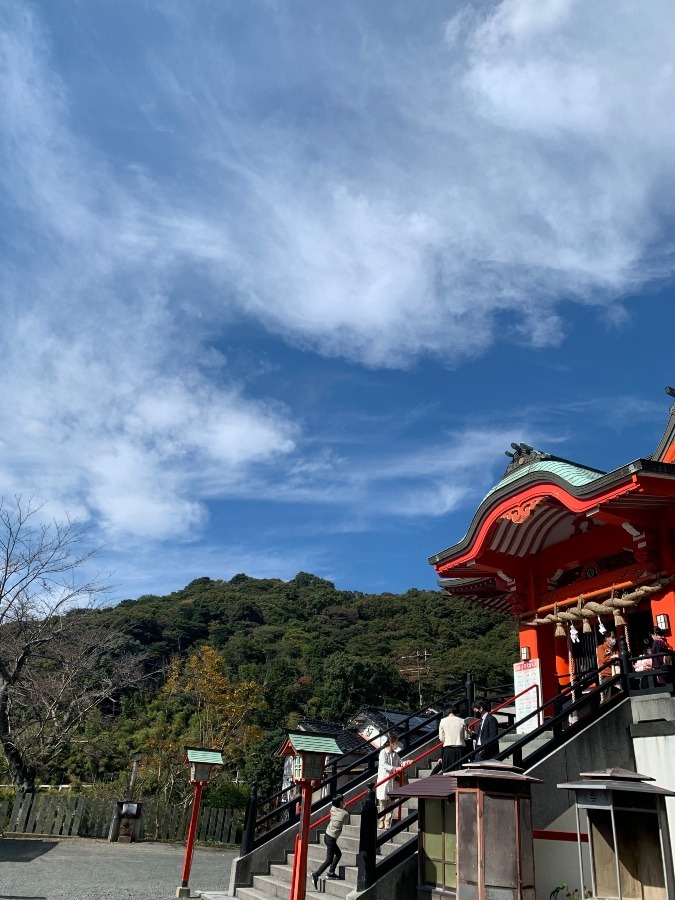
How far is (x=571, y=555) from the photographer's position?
12742mm

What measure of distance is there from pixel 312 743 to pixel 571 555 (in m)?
6.60

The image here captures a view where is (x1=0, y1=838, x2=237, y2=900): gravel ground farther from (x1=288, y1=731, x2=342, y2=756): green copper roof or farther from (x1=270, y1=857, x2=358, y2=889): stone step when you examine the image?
(x1=288, y1=731, x2=342, y2=756): green copper roof

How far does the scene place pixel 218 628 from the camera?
2454 inches

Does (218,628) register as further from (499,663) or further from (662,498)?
(662,498)

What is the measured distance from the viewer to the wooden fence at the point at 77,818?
1617 centimetres

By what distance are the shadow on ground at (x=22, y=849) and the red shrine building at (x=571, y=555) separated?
9.87 m

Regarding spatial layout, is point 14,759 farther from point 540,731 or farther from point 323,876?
point 540,731

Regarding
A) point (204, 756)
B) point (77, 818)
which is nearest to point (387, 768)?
point (204, 756)

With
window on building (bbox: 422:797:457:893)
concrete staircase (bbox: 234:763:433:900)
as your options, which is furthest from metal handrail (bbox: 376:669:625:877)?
concrete staircase (bbox: 234:763:433:900)

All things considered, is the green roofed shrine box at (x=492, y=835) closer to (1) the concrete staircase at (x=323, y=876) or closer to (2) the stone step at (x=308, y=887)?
(2) the stone step at (x=308, y=887)

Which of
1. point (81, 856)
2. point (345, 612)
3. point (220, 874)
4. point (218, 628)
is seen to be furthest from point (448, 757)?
point (345, 612)

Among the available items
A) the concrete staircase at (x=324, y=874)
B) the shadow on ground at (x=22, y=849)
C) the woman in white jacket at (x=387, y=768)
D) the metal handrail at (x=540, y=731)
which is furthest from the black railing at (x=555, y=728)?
the shadow on ground at (x=22, y=849)

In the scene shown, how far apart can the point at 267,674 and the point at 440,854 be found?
A: 44090 millimetres

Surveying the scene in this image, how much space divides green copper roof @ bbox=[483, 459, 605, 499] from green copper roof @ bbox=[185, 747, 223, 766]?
22.1ft
